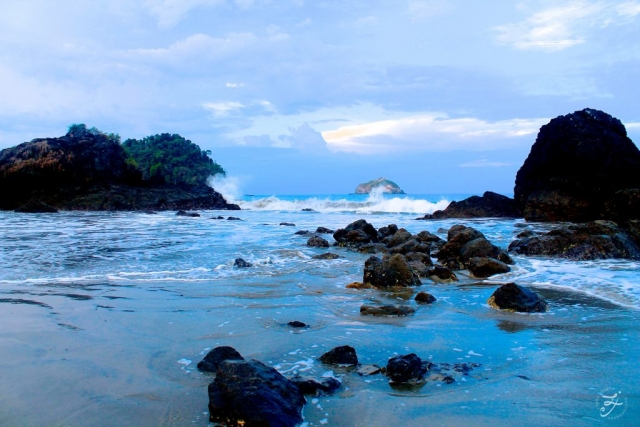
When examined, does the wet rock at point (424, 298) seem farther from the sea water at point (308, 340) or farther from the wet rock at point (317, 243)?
the wet rock at point (317, 243)

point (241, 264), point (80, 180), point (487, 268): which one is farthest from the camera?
point (80, 180)

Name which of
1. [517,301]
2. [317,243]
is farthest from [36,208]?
[517,301]

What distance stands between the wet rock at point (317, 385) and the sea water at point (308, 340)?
0.08 m

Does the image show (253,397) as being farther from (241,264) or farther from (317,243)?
(317,243)

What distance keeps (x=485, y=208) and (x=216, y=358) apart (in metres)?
24.5

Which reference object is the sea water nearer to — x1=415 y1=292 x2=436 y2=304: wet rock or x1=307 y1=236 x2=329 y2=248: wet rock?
x1=415 y1=292 x2=436 y2=304: wet rock

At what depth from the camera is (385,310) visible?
6176 millimetres

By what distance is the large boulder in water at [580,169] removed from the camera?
20438 mm

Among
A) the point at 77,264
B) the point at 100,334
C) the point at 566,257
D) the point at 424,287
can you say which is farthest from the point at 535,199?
the point at 100,334

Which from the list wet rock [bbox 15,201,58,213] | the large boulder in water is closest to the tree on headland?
wet rock [bbox 15,201,58,213]

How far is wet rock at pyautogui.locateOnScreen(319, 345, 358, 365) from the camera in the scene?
4.20 metres

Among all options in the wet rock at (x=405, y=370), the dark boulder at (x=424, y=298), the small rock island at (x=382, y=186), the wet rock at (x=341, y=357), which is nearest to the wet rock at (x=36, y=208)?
the dark boulder at (x=424, y=298)

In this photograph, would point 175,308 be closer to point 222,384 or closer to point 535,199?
point 222,384

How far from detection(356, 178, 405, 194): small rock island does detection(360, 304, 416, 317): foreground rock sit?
325 feet
